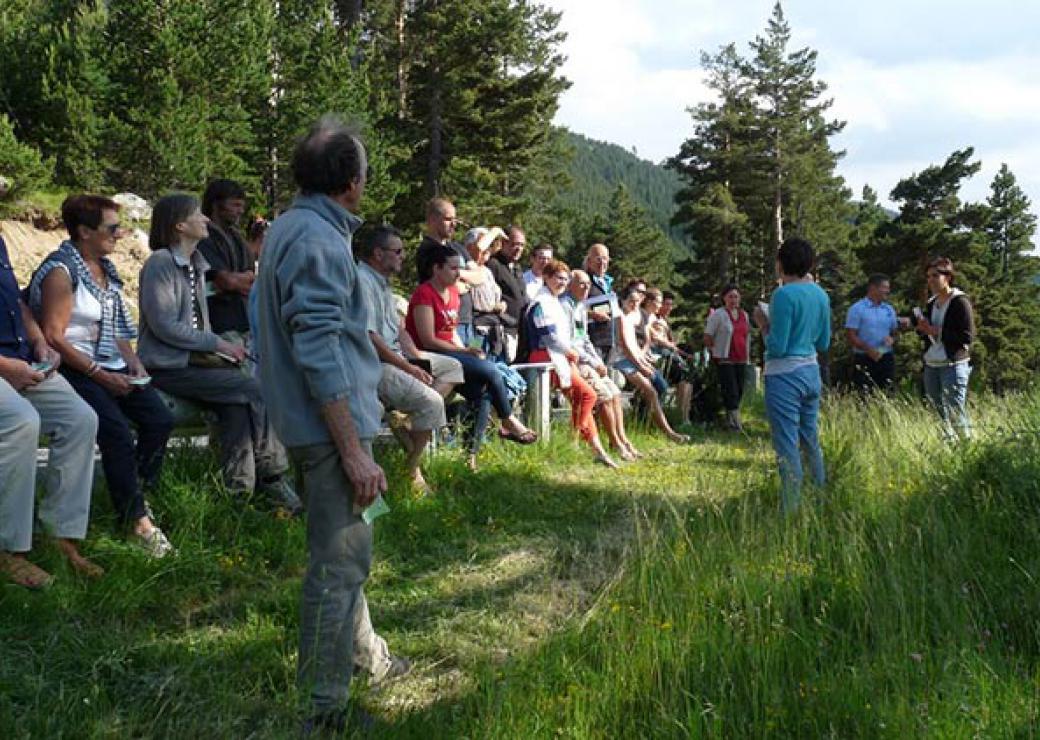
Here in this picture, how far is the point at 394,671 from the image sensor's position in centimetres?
339

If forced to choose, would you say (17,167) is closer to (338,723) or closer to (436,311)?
(436,311)

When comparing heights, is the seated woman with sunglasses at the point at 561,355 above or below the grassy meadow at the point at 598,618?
above

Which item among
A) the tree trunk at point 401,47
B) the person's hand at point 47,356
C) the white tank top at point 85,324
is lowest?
the person's hand at point 47,356

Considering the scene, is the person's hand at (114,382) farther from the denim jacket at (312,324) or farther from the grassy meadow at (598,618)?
the denim jacket at (312,324)

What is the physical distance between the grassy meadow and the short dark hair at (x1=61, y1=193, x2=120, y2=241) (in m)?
1.33

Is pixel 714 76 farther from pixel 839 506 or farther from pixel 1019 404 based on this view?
pixel 839 506

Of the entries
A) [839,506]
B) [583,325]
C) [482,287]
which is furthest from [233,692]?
[583,325]

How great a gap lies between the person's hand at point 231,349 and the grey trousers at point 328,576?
7.41 ft

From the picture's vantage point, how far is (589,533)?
5.55 m

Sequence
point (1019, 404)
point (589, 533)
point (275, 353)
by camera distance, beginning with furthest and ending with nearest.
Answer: point (1019, 404), point (589, 533), point (275, 353)

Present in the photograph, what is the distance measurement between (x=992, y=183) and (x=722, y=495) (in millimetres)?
49459

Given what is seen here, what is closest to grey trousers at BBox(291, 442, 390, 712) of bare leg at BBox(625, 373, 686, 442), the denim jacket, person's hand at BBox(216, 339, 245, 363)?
the denim jacket

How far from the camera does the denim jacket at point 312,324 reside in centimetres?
271

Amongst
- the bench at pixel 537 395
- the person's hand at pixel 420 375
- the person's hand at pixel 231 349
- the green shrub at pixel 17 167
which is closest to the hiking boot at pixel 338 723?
the person's hand at pixel 231 349
